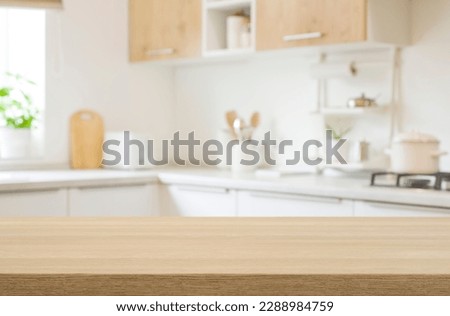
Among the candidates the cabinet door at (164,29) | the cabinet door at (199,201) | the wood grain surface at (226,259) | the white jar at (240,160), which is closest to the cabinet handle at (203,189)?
the cabinet door at (199,201)

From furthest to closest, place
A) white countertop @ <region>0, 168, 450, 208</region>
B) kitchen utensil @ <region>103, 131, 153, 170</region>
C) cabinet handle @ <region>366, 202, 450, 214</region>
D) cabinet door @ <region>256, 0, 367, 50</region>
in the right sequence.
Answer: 1. kitchen utensil @ <region>103, 131, 153, 170</region>
2. cabinet door @ <region>256, 0, 367, 50</region>
3. white countertop @ <region>0, 168, 450, 208</region>
4. cabinet handle @ <region>366, 202, 450, 214</region>

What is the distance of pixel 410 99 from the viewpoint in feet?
11.4

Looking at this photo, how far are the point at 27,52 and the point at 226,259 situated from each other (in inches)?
129

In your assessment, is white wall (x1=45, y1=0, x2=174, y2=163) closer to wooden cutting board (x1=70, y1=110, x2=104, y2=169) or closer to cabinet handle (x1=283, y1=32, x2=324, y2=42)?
wooden cutting board (x1=70, y1=110, x2=104, y2=169)

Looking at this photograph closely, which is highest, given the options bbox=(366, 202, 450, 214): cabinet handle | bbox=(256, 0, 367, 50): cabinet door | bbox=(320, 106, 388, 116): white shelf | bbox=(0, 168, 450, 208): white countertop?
bbox=(256, 0, 367, 50): cabinet door

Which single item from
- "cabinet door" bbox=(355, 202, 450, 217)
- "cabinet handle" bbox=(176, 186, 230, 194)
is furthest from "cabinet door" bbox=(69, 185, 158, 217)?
"cabinet door" bbox=(355, 202, 450, 217)

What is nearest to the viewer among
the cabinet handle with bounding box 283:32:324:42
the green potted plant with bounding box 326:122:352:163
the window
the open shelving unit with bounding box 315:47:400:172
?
the cabinet handle with bounding box 283:32:324:42

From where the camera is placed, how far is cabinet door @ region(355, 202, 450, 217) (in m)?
2.67

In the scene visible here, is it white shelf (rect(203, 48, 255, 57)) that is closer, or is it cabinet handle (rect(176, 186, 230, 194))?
cabinet handle (rect(176, 186, 230, 194))

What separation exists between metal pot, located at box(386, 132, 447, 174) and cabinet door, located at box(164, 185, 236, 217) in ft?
2.56

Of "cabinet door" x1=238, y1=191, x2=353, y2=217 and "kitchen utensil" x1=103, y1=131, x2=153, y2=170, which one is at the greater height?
"kitchen utensil" x1=103, y1=131, x2=153, y2=170

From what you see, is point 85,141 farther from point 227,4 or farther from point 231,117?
point 227,4

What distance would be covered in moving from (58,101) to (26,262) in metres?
3.10

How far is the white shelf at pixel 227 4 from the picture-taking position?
150 inches
